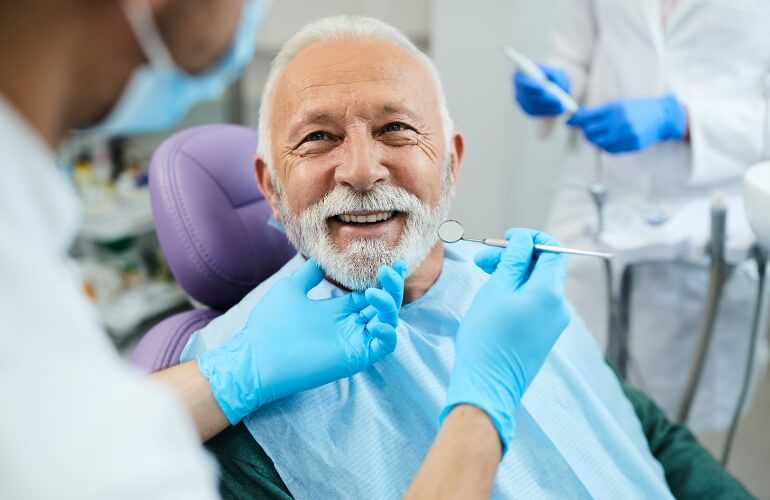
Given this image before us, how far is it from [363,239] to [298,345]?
0.21m


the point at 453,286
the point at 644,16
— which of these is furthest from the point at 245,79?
the point at 453,286

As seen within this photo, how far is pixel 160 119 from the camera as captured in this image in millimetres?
714

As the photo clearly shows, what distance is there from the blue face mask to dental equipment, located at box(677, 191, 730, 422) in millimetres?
1148

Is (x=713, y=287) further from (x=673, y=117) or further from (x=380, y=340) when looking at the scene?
(x=380, y=340)

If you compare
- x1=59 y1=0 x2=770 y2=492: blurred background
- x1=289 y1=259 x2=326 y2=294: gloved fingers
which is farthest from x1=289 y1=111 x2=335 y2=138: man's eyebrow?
x1=59 y1=0 x2=770 y2=492: blurred background

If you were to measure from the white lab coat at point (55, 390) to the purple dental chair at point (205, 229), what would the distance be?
2.13 ft

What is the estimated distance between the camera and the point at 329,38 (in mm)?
1242

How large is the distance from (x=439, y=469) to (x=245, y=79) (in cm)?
251

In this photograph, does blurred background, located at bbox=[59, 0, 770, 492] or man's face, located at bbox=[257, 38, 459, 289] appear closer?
man's face, located at bbox=[257, 38, 459, 289]

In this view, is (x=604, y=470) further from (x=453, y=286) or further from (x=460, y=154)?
(x=460, y=154)

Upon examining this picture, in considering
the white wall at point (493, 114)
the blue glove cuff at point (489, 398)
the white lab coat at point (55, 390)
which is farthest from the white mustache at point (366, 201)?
the white wall at point (493, 114)

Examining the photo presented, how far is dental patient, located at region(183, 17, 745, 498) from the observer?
3.57 ft

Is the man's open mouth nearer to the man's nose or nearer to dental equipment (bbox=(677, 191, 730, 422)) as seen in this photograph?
the man's nose

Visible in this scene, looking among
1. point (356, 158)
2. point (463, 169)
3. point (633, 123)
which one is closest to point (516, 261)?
point (356, 158)
